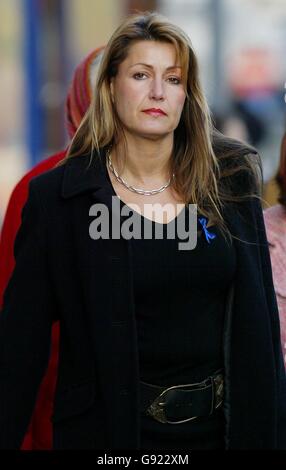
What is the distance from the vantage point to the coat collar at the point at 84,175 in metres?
3.31

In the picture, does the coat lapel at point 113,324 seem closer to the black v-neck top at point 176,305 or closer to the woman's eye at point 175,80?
the black v-neck top at point 176,305

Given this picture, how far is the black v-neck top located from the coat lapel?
35 millimetres

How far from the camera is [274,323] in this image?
11.2 ft

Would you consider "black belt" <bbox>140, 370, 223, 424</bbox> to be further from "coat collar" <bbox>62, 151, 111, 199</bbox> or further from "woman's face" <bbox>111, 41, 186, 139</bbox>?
"woman's face" <bbox>111, 41, 186, 139</bbox>

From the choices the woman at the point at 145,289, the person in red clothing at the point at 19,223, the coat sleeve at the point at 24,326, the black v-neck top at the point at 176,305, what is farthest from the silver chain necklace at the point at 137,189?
the person in red clothing at the point at 19,223

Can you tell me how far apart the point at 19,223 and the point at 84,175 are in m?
0.81

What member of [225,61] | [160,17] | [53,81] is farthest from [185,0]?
[160,17]

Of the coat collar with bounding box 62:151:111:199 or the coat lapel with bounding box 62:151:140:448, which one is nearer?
the coat lapel with bounding box 62:151:140:448

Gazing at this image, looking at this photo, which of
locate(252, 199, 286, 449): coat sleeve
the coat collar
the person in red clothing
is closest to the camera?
the coat collar

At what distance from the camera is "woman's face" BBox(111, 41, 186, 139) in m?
3.28

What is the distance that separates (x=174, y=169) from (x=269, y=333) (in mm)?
552

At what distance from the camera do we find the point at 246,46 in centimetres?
1265

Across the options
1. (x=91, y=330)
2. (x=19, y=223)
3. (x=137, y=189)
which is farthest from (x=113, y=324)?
(x=19, y=223)

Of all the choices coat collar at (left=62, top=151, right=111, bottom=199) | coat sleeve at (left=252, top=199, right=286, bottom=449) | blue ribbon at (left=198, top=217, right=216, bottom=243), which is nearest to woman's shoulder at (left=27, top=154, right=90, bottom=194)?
coat collar at (left=62, top=151, right=111, bottom=199)
